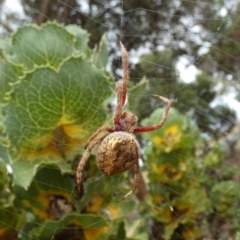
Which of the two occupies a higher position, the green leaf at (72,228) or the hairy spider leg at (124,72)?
the hairy spider leg at (124,72)

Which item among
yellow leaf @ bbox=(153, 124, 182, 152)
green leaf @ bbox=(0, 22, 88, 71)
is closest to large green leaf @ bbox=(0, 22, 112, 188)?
green leaf @ bbox=(0, 22, 88, 71)

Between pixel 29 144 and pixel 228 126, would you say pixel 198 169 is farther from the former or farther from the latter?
pixel 228 126

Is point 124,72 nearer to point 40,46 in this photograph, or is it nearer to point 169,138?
point 40,46

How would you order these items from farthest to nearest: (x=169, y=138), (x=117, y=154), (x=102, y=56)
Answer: (x=169, y=138)
(x=102, y=56)
(x=117, y=154)

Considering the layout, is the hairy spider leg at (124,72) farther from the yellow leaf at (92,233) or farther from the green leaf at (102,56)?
the yellow leaf at (92,233)

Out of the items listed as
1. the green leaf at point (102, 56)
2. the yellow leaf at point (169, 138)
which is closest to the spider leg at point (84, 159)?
the green leaf at point (102, 56)

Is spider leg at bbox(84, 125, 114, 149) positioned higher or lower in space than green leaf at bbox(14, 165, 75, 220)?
higher

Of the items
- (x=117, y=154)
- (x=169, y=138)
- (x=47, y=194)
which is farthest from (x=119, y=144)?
(x=169, y=138)

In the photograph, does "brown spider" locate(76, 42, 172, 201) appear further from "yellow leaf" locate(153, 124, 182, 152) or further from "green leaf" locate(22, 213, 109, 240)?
"yellow leaf" locate(153, 124, 182, 152)
